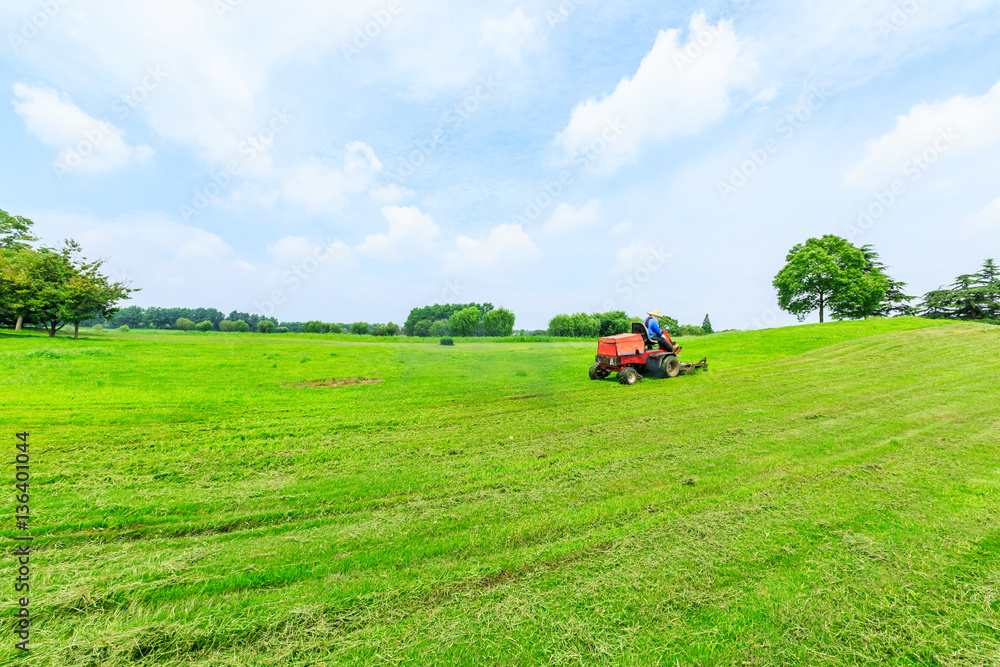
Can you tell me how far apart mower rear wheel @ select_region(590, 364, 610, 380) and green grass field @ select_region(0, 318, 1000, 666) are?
183 inches

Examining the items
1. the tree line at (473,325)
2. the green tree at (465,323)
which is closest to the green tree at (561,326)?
the tree line at (473,325)

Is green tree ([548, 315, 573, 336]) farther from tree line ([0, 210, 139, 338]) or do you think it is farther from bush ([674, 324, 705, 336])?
tree line ([0, 210, 139, 338])

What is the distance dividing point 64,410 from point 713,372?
18.1 m

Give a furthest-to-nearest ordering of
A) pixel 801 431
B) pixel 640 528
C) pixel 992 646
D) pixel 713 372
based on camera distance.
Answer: pixel 713 372 → pixel 801 431 → pixel 640 528 → pixel 992 646

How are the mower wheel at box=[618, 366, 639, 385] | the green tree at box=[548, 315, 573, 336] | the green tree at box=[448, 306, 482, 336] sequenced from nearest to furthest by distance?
the mower wheel at box=[618, 366, 639, 385] < the green tree at box=[548, 315, 573, 336] < the green tree at box=[448, 306, 482, 336]

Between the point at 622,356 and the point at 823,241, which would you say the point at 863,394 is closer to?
the point at 622,356

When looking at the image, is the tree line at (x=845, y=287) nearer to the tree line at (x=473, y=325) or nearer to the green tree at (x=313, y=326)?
the tree line at (x=473, y=325)

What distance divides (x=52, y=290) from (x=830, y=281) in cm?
6811

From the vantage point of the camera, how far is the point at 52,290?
2914 cm

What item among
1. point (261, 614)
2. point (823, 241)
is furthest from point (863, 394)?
point (823, 241)

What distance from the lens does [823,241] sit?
39594mm

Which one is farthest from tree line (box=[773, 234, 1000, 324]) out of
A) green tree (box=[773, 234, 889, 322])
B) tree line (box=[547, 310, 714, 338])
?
tree line (box=[547, 310, 714, 338])

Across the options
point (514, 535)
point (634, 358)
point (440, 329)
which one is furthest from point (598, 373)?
point (440, 329)

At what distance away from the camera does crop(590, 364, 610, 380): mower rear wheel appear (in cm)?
1279
